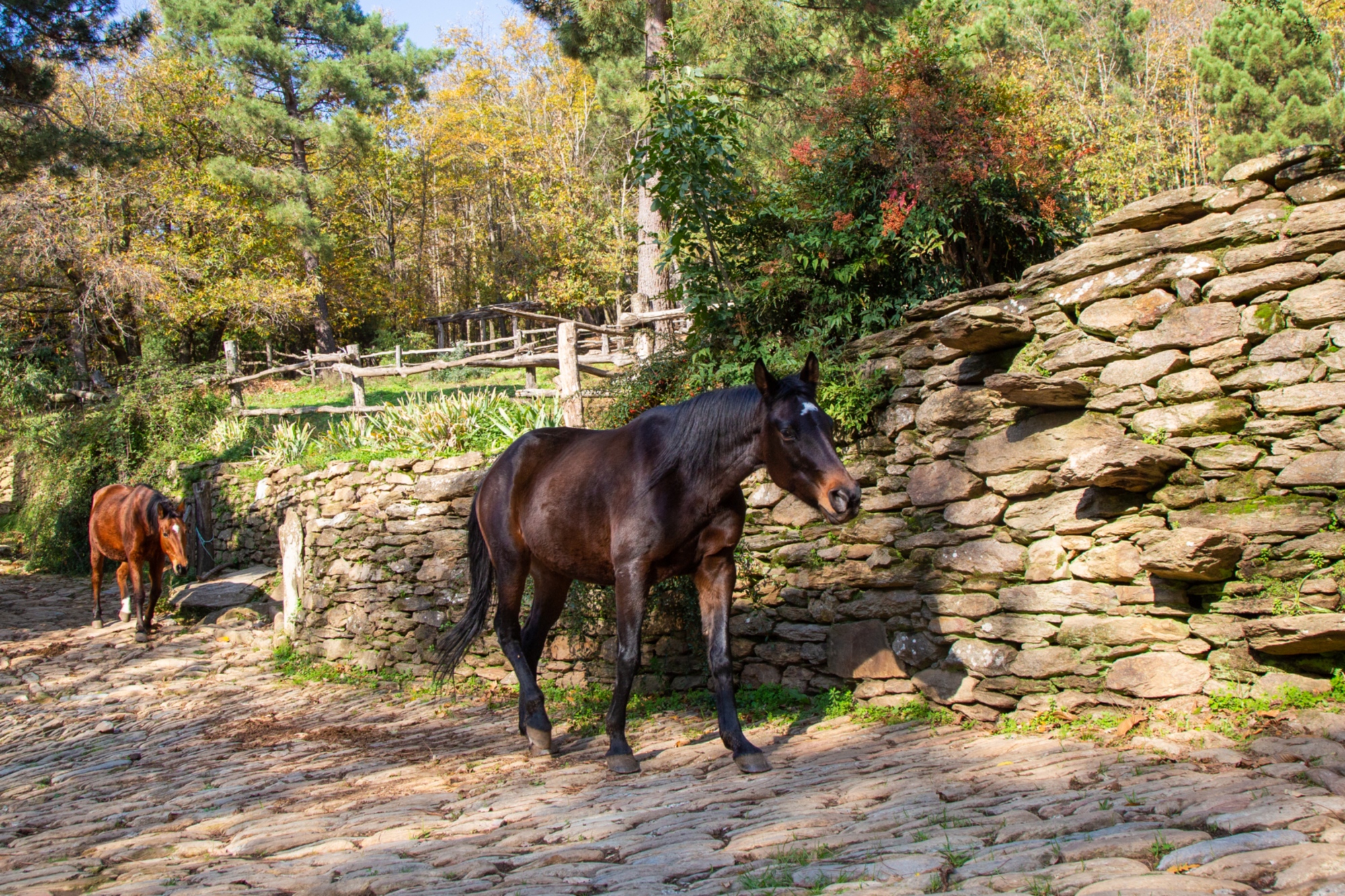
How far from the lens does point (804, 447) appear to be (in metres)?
4.50

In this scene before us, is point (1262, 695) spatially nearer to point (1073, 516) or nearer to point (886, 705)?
point (1073, 516)

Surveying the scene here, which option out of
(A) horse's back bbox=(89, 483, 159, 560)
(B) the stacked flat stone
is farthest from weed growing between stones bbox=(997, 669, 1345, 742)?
(A) horse's back bbox=(89, 483, 159, 560)

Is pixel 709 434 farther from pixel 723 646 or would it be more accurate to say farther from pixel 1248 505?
pixel 1248 505

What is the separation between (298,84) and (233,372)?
13.4 m

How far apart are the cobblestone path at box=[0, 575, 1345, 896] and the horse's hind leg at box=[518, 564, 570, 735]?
0.64 m

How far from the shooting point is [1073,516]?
4770 mm

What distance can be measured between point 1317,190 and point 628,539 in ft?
12.5

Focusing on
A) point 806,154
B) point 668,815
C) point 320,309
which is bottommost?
point 668,815

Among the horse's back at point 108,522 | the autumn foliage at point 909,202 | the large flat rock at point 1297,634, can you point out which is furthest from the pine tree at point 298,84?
the large flat rock at point 1297,634

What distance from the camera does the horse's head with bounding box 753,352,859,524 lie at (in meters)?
4.34

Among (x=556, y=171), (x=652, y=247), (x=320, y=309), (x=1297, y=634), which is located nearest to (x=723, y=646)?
(x=1297, y=634)

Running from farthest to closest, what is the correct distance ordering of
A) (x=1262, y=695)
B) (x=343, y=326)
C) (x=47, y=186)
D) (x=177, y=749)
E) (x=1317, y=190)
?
(x=343, y=326) → (x=47, y=186) → (x=177, y=749) → (x=1317, y=190) → (x=1262, y=695)

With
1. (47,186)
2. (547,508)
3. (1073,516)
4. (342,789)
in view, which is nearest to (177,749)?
(342,789)

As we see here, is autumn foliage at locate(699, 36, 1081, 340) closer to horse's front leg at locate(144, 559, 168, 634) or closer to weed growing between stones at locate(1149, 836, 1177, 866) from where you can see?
weed growing between stones at locate(1149, 836, 1177, 866)
